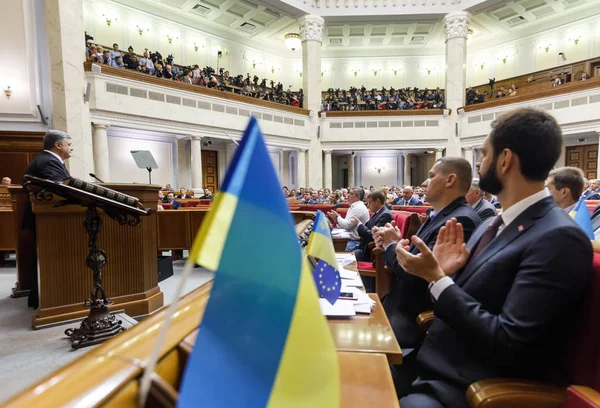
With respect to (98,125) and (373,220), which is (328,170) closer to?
(98,125)

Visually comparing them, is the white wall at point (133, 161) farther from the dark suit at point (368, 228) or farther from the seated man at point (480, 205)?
the seated man at point (480, 205)

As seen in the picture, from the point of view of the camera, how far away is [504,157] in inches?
45.4

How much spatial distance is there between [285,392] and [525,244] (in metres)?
0.94

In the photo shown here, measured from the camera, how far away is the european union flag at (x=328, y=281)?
1.47 m

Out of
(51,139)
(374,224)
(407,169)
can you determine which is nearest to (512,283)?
(374,224)

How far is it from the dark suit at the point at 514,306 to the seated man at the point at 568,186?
6.88 feet

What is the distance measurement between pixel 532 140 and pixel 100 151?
1090cm

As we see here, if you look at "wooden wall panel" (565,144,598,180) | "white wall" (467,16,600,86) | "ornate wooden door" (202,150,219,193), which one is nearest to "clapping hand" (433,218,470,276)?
"ornate wooden door" (202,150,219,193)

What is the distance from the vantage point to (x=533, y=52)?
1802cm

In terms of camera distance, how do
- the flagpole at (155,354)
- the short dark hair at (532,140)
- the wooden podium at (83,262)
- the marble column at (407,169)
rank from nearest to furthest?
the flagpole at (155,354), the short dark hair at (532,140), the wooden podium at (83,262), the marble column at (407,169)

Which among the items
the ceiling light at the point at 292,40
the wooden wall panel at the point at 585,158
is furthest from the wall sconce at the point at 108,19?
the wooden wall panel at the point at 585,158

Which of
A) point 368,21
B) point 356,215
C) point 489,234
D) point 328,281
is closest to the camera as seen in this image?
point 489,234

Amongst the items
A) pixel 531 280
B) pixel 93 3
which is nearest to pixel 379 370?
pixel 531 280

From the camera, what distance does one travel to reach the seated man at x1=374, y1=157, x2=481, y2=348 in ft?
6.05
